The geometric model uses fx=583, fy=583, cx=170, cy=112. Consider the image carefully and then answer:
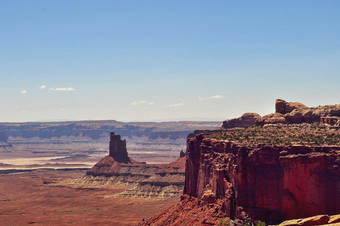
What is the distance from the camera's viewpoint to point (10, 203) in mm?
172875

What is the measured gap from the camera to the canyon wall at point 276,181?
50.7 metres

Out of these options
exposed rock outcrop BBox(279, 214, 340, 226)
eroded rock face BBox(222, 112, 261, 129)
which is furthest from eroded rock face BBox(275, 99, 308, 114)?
eroded rock face BBox(222, 112, 261, 129)

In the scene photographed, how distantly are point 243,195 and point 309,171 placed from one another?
7617 mm

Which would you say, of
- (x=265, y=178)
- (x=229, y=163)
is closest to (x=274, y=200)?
(x=265, y=178)

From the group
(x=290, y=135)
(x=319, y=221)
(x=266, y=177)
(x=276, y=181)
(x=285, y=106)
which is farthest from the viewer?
(x=285, y=106)

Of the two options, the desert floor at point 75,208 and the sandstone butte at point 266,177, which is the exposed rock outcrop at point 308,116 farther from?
the desert floor at point 75,208

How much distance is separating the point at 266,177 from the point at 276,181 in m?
1.11

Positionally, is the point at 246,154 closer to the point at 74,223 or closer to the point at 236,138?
the point at 236,138

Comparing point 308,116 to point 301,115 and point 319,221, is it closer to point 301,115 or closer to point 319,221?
point 301,115

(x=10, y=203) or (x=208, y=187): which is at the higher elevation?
(x=208, y=187)

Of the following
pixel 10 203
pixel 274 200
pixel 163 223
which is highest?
pixel 274 200

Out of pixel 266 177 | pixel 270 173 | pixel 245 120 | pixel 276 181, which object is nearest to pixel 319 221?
pixel 276 181

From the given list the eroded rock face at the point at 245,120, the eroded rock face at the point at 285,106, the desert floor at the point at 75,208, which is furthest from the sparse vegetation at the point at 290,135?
the eroded rock face at the point at 245,120

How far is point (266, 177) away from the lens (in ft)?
177
